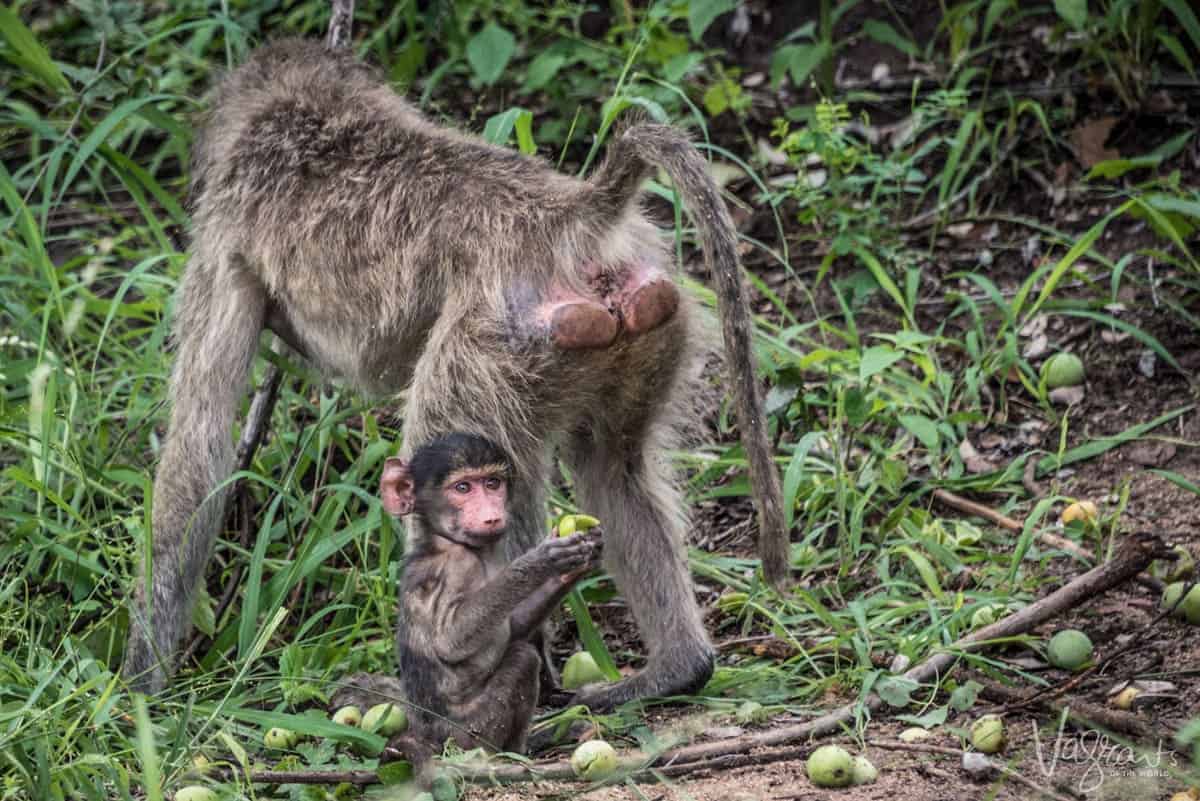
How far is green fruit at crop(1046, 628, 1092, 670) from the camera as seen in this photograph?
421 centimetres

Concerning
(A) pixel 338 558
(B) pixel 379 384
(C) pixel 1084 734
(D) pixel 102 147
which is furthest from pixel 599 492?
(D) pixel 102 147

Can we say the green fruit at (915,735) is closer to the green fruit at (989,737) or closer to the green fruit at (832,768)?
the green fruit at (989,737)

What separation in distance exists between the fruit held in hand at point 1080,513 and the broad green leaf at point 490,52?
10.1 ft

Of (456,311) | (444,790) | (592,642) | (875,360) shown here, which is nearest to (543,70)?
(875,360)

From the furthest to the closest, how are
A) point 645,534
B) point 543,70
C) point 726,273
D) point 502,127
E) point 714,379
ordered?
point 543,70 < point 714,379 < point 502,127 < point 645,534 < point 726,273

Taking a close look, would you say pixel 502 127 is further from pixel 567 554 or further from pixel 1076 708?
pixel 1076 708

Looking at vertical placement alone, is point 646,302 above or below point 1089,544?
above

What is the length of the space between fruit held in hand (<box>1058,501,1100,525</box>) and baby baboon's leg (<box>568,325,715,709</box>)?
1.19 metres

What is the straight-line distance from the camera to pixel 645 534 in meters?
4.57

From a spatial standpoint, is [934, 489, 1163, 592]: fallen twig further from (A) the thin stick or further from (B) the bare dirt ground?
(A) the thin stick

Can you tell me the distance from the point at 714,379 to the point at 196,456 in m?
2.05

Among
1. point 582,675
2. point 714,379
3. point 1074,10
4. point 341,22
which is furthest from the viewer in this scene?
point 1074,10

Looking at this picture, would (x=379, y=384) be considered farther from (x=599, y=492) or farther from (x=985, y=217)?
(x=985, y=217)

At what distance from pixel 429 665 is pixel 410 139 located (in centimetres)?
152
